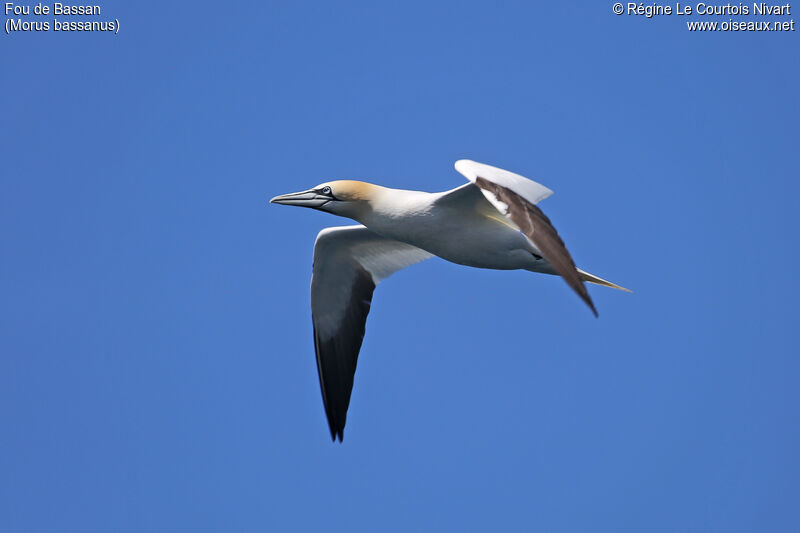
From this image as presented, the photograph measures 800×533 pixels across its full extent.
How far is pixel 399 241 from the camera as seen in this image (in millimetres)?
12703

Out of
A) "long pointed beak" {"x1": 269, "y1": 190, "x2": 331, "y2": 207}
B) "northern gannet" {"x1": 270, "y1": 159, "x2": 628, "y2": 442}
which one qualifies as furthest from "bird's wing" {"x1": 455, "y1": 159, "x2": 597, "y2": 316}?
"long pointed beak" {"x1": 269, "y1": 190, "x2": 331, "y2": 207}

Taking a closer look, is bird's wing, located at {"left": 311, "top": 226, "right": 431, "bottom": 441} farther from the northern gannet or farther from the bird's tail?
the bird's tail

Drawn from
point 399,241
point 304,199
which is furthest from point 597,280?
point 304,199

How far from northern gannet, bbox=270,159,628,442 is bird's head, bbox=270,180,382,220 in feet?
0.04

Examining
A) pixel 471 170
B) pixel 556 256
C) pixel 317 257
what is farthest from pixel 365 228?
pixel 556 256

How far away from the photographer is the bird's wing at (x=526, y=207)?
8664 mm

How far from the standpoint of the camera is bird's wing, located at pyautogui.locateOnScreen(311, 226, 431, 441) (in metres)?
13.6

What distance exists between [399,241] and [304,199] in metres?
1.26

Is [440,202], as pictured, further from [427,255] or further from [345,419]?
[345,419]

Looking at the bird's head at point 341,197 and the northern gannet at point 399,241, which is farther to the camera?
the bird's head at point 341,197

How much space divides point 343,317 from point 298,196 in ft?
7.20

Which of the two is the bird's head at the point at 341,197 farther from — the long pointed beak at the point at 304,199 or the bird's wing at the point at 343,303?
the bird's wing at the point at 343,303

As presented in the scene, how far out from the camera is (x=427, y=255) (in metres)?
13.9

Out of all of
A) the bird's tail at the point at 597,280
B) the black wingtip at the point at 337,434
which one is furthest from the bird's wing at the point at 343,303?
the bird's tail at the point at 597,280
